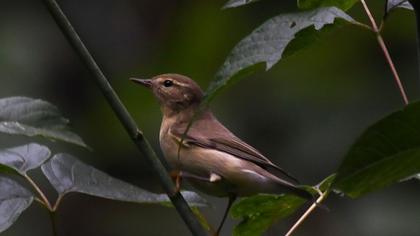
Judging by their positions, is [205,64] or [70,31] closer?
[70,31]

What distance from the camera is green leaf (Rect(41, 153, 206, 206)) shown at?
7.53 ft

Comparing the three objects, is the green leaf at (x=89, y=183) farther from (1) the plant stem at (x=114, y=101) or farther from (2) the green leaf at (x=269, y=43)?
(2) the green leaf at (x=269, y=43)

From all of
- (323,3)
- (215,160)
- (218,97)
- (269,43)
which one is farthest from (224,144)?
(218,97)

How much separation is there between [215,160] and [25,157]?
4.81ft

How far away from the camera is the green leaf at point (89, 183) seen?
229 cm

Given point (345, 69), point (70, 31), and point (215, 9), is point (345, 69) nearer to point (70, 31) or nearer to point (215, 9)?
point (215, 9)

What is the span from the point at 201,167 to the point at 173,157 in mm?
145

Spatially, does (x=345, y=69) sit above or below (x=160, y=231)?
above

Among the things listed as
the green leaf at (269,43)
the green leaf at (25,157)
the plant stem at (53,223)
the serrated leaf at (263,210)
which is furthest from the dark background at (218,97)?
the green leaf at (269,43)

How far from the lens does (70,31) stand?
6.89 ft

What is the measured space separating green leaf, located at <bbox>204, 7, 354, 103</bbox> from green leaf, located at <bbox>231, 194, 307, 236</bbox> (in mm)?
624

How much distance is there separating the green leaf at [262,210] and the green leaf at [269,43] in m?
0.62

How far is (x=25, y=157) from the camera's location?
2.52 m

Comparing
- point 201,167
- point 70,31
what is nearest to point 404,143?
point 70,31
